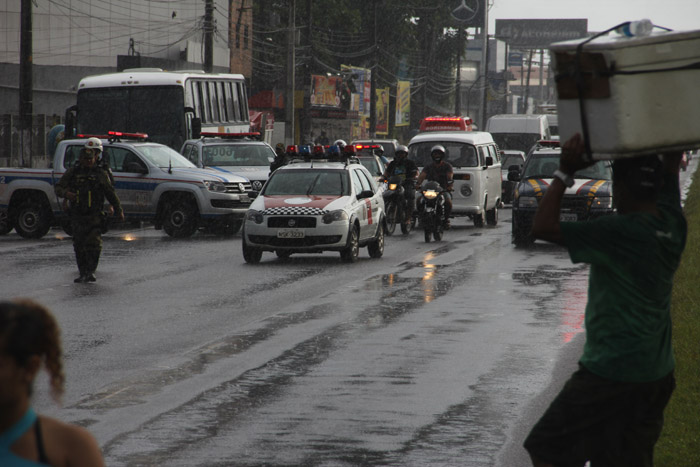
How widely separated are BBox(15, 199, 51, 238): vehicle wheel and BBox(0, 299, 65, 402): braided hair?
21771mm

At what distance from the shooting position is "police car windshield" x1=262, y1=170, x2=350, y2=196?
20375mm

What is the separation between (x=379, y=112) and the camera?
78.9 meters

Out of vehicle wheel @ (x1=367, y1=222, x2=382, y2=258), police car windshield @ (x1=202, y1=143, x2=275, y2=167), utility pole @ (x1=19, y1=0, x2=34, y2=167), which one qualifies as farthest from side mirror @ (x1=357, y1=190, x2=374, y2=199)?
utility pole @ (x1=19, y1=0, x2=34, y2=167)

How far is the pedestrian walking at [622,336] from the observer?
4.61m

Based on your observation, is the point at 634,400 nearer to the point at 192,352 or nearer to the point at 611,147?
the point at 611,147

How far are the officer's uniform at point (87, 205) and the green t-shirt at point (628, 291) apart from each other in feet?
40.0

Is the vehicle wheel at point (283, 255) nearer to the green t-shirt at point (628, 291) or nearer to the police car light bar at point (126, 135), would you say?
the police car light bar at point (126, 135)

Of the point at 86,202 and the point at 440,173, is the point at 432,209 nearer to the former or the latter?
the point at 440,173

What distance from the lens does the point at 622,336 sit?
181 inches

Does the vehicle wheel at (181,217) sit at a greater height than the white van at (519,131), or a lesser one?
lesser

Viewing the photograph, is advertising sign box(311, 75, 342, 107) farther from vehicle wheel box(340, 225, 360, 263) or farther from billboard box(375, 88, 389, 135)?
vehicle wheel box(340, 225, 360, 263)

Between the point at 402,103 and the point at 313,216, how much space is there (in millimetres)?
64141

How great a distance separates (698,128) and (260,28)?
7260 cm

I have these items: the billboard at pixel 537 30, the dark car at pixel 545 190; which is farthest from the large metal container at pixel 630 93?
the billboard at pixel 537 30
